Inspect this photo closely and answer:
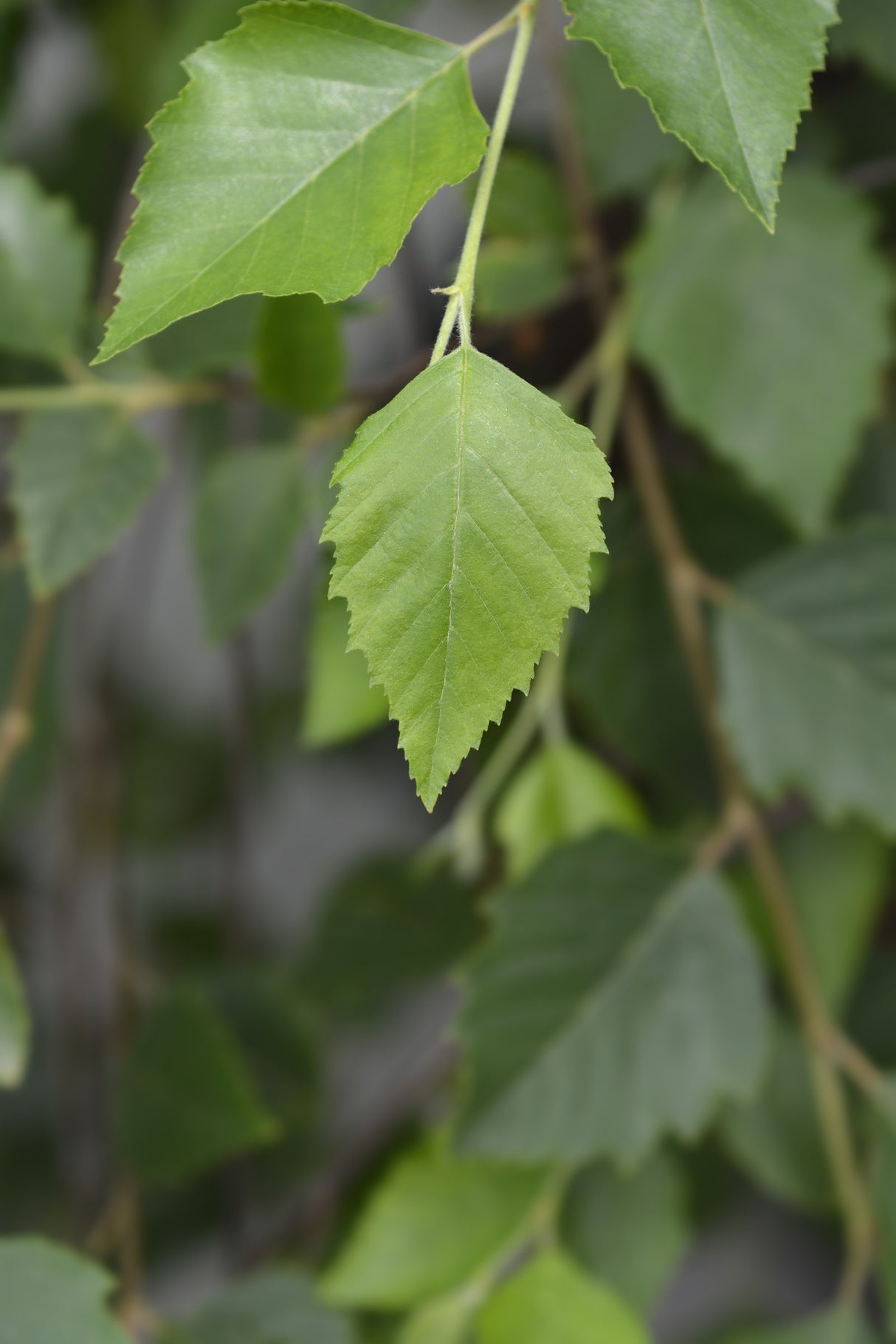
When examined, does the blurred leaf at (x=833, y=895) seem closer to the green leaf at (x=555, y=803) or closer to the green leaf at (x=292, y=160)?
the green leaf at (x=555, y=803)

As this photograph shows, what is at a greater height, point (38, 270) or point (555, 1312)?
point (38, 270)

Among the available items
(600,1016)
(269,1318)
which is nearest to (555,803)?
(600,1016)

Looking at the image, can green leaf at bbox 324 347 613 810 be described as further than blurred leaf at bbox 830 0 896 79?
No

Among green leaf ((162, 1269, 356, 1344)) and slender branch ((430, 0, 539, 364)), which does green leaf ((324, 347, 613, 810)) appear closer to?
slender branch ((430, 0, 539, 364))

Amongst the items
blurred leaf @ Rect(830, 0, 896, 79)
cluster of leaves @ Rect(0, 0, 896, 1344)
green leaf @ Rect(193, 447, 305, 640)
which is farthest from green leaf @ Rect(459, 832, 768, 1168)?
blurred leaf @ Rect(830, 0, 896, 79)

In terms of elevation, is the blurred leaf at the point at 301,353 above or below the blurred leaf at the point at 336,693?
above

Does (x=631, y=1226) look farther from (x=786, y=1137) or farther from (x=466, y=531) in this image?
(x=466, y=531)

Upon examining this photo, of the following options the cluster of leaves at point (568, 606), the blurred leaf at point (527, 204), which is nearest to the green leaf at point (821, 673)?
the cluster of leaves at point (568, 606)
